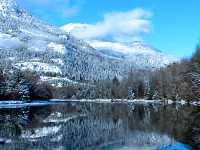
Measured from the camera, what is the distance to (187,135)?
1865 inches

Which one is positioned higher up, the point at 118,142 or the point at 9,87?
the point at 9,87

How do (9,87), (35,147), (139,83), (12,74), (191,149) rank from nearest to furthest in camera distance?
(191,149) < (35,147) < (9,87) < (12,74) < (139,83)

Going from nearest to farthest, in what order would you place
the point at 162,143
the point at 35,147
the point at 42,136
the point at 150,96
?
the point at 35,147 < the point at 162,143 < the point at 42,136 < the point at 150,96

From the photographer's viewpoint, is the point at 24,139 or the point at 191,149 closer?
the point at 191,149

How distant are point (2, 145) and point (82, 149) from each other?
765 cm

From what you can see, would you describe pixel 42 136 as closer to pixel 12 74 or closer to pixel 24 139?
pixel 24 139

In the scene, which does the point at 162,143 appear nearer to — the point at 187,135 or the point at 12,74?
the point at 187,135

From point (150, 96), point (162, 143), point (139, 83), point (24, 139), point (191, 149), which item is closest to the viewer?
point (191, 149)

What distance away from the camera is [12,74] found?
153 meters

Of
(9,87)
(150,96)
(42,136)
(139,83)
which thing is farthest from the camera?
(139,83)

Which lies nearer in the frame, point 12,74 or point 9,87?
point 9,87

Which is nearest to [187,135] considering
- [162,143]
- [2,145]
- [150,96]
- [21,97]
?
[162,143]

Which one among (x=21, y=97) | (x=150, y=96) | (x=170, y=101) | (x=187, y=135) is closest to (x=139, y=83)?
(x=150, y=96)

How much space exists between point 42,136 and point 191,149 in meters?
18.8
